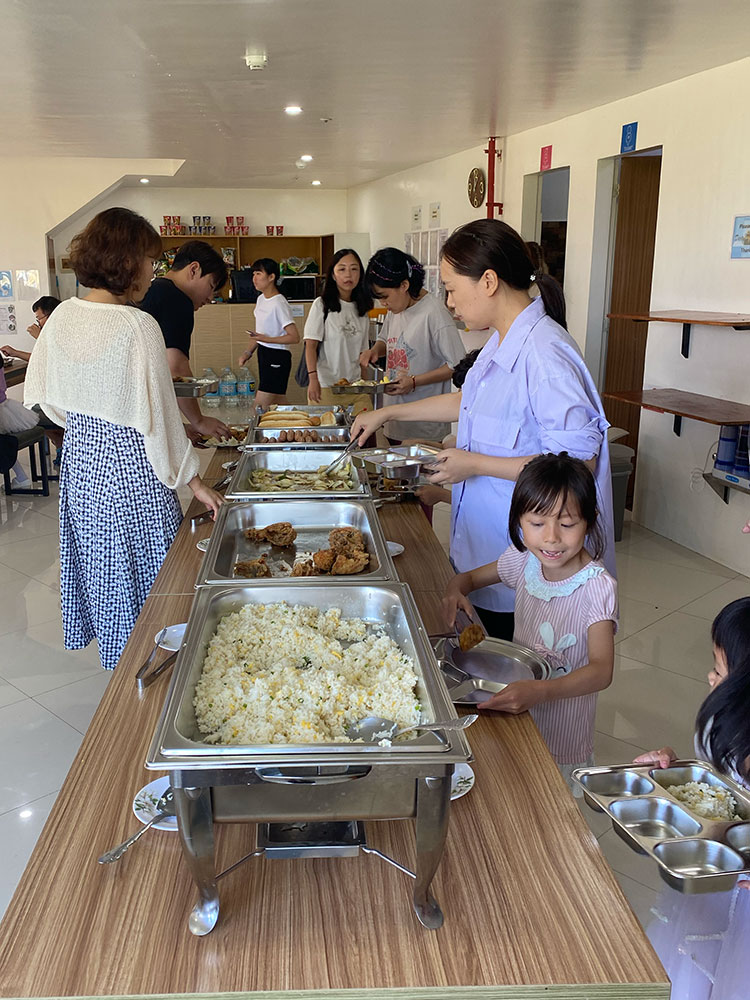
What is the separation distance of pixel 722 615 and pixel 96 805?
34.6 inches

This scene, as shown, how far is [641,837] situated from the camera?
2.77ft

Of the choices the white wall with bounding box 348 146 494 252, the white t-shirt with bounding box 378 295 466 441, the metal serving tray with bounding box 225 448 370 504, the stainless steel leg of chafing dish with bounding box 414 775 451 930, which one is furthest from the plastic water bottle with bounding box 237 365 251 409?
the stainless steel leg of chafing dish with bounding box 414 775 451 930

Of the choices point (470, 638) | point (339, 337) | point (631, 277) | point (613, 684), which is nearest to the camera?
point (470, 638)

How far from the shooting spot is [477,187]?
6.33 metres

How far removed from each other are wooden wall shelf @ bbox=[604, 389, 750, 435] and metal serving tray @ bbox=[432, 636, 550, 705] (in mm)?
2445

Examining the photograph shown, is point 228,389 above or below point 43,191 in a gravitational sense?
below

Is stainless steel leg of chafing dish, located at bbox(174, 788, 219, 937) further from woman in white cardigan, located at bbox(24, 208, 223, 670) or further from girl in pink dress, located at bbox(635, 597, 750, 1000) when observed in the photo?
woman in white cardigan, located at bbox(24, 208, 223, 670)

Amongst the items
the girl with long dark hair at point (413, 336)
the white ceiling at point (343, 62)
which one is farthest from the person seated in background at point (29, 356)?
the girl with long dark hair at point (413, 336)

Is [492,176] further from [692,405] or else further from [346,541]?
[346,541]

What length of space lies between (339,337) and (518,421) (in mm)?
2787

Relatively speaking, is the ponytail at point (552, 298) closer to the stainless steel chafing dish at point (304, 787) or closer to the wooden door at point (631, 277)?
the stainless steel chafing dish at point (304, 787)

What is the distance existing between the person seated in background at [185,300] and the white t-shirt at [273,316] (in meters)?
2.73

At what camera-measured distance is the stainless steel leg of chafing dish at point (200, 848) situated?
2.57 feet

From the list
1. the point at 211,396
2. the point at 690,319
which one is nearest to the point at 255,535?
the point at 690,319
